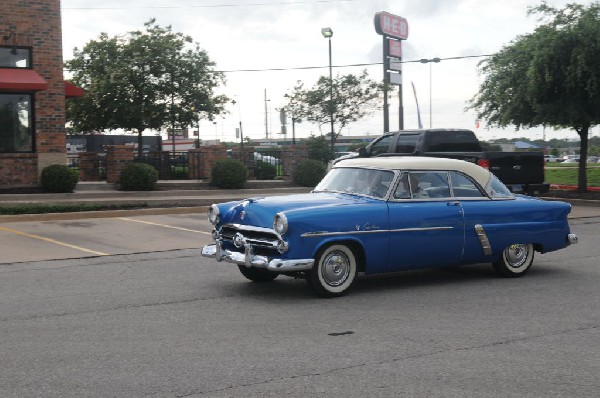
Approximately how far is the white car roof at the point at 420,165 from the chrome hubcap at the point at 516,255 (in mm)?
919

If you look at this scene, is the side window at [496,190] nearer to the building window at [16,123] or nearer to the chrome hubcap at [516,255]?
the chrome hubcap at [516,255]

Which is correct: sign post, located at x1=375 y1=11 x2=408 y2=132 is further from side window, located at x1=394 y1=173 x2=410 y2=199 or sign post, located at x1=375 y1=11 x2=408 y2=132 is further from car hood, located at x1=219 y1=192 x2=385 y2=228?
car hood, located at x1=219 y1=192 x2=385 y2=228

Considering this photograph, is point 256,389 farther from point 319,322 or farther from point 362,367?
point 319,322

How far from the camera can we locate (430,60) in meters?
38.1

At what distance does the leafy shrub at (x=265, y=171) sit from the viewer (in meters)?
28.9

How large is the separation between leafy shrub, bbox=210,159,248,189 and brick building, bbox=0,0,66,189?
5.24 m

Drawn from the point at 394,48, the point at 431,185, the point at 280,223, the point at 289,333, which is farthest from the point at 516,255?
the point at 394,48

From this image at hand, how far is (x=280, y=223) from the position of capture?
7.89 m

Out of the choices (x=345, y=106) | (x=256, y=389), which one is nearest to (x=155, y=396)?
(x=256, y=389)

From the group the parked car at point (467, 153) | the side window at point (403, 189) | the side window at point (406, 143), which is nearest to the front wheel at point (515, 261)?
the side window at point (403, 189)

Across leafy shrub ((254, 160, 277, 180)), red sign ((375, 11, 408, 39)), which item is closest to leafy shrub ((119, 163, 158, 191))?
leafy shrub ((254, 160, 277, 180))

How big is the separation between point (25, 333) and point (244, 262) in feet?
7.93

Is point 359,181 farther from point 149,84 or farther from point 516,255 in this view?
point 149,84

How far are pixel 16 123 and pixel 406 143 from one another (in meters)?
11.5
